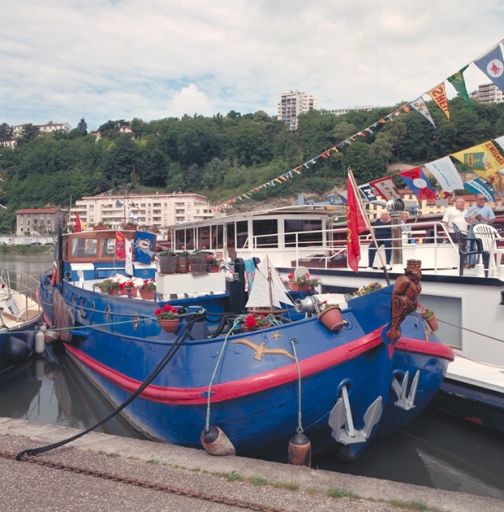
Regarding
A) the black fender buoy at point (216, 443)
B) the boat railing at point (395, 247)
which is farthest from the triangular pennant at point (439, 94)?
the black fender buoy at point (216, 443)

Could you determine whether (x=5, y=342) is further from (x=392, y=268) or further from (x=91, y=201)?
(x=91, y=201)

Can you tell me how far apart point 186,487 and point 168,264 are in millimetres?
3954

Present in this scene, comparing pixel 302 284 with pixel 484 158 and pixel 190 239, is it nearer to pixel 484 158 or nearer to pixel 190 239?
pixel 484 158

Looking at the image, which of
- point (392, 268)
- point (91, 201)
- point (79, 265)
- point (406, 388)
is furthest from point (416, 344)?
point (91, 201)

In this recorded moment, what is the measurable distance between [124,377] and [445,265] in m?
6.82

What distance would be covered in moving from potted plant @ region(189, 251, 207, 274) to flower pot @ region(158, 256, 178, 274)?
0.27 m

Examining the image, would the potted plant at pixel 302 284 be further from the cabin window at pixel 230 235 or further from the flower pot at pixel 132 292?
the cabin window at pixel 230 235

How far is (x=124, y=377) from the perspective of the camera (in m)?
8.10

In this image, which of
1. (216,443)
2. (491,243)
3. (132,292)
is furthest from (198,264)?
(491,243)

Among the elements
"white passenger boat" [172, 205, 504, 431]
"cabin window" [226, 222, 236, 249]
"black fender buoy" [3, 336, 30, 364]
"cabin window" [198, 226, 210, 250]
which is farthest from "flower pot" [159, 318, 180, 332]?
"cabin window" [198, 226, 210, 250]

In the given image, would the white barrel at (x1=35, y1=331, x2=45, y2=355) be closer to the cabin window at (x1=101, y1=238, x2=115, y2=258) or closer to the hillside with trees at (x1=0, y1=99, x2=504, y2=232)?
the cabin window at (x1=101, y1=238, x2=115, y2=258)

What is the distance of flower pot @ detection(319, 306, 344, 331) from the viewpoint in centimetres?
588

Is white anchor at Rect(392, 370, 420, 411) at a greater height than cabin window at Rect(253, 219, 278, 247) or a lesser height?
lesser

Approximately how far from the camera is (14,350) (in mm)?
11711
